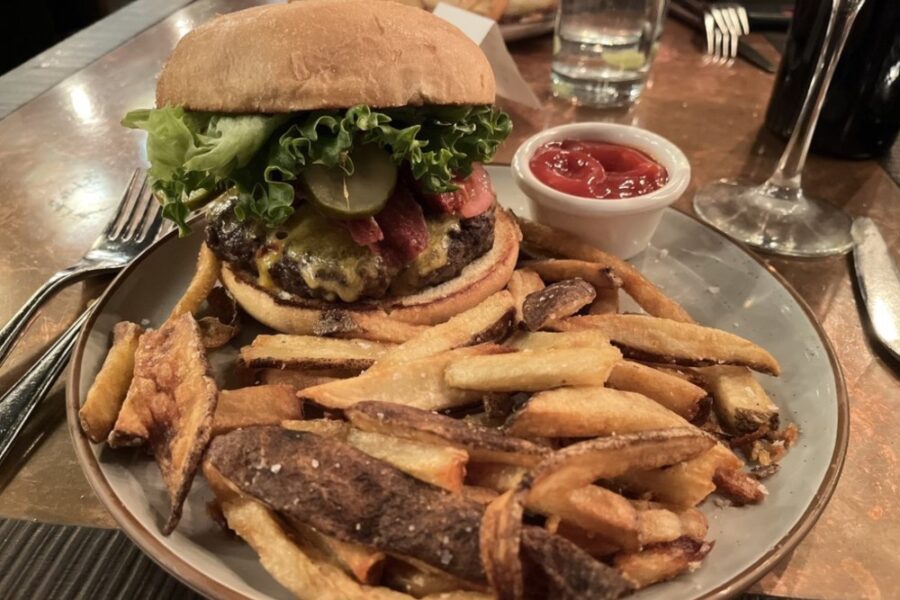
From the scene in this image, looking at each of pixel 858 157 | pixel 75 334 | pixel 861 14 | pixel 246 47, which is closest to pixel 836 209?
pixel 858 157

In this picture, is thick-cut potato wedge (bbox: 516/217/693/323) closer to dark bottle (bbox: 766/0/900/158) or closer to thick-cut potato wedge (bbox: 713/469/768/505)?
thick-cut potato wedge (bbox: 713/469/768/505)

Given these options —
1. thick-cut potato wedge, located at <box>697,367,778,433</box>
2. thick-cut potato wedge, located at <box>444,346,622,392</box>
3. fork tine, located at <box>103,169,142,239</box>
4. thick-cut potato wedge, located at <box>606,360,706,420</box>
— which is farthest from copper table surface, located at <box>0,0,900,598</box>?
thick-cut potato wedge, located at <box>444,346,622,392</box>

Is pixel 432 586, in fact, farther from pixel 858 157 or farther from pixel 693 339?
A: pixel 858 157

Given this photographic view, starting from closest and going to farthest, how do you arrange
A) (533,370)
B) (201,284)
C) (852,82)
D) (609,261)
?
(533,370)
(201,284)
(609,261)
(852,82)

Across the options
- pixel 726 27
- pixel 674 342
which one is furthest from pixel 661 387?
pixel 726 27

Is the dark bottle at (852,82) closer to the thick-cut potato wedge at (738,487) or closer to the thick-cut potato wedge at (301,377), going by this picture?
the thick-cut potato wedge at (738,487)

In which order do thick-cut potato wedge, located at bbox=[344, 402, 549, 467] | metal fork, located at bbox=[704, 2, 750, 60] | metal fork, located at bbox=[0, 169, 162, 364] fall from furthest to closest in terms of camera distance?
metal fork, located at bbox=[704, 2, 750, 60]
metal fork, located at bbox=[0, 169, 162, 364]
thick-cut potato wedge, located at bbox=[344, 402, 549, 467]

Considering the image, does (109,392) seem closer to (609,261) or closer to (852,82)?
(609,261)
